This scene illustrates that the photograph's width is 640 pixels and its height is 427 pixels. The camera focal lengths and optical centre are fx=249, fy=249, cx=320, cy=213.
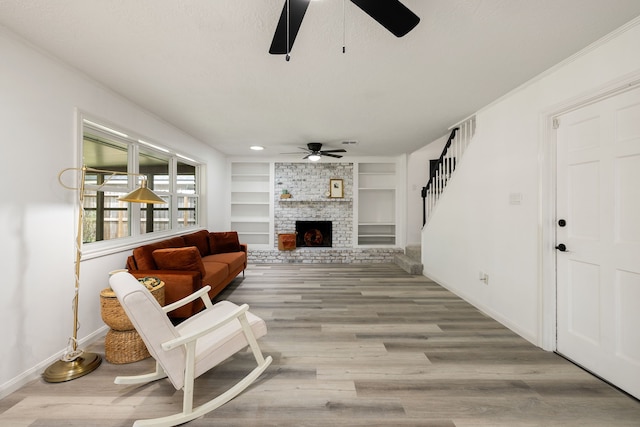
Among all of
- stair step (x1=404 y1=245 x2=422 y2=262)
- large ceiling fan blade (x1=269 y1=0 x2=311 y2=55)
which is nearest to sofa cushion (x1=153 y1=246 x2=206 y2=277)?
large ceiling fan blade (x1=269 y1=0 x2=311 y2=55)

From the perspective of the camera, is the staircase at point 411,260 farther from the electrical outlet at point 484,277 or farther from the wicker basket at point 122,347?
the wicker basket at point 122,347

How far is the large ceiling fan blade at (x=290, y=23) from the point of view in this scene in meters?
1.24

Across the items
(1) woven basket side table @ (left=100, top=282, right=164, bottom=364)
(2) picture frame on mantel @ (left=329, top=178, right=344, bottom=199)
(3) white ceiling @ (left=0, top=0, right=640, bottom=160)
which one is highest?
(3) white ceiling @ (left=0, top=0, right=640, bottom=160)

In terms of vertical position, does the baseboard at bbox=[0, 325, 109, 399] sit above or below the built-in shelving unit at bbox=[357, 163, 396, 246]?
below

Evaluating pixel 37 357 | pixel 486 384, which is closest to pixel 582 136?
pixel 486 384

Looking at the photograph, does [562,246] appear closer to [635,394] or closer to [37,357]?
[635,394]

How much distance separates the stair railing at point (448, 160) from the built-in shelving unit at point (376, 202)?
1.30 metres

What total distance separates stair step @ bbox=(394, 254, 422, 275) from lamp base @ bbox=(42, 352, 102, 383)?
4596mm

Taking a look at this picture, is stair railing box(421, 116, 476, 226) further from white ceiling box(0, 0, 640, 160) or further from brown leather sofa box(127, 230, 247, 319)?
brown leather sofa box(127, 230, 247, 319)

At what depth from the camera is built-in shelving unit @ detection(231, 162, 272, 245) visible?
6324mm

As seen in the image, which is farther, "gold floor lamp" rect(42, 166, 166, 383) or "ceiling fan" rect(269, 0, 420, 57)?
"gold floor lamp" rect(42, 166, 166, 383)

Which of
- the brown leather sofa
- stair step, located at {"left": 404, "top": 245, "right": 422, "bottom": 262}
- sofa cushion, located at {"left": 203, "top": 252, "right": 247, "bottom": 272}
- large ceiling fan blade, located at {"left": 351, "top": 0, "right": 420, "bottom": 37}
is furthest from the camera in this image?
stair step, located at {"left": 404, "top": 245, "right": 422, "bottom": 262}

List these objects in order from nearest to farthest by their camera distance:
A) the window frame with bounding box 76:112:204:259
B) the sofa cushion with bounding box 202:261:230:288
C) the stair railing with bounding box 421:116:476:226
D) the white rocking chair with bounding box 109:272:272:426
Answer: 1. the white rocking chair with bounding box 109:272:272:426
2. the window frame with bounding box 76:112:204:259
3. the sofa cushion with bounding box 202:261:230:288
4. the stair railing with bounding box 421:116:476:226

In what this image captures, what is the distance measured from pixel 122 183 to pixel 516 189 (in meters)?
4.40
